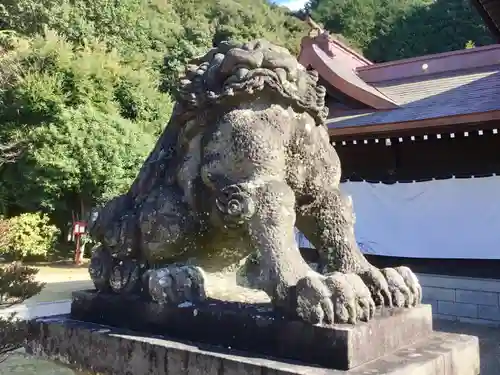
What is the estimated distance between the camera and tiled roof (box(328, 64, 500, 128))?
6516 mm

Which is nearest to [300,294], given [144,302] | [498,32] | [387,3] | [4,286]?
[144,302]

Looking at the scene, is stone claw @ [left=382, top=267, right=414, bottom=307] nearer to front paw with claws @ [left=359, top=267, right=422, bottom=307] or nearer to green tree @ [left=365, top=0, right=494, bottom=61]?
front paw with claws @ [left=359, top=267, right=422, bottom=307]

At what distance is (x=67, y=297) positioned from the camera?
8.87 meters

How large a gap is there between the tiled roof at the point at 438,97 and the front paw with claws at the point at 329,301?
4809mm

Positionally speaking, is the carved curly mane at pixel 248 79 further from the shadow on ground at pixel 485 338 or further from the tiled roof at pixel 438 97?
the tiled roof at pixel 438 97

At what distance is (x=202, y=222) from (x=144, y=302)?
407 millimetres

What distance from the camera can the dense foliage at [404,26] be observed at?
2842 cm

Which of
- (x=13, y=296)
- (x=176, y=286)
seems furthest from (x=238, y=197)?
(x=13, y=296)

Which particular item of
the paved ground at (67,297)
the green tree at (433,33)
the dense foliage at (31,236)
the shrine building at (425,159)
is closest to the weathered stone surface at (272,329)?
the paved ground at (67,297)

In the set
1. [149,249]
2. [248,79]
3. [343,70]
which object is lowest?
[149,249]

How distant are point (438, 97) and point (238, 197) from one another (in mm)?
6244

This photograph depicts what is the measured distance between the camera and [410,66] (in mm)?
9062

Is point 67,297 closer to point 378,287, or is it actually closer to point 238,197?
point 238,197

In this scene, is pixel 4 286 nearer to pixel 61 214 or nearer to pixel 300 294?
pixel 300 294
